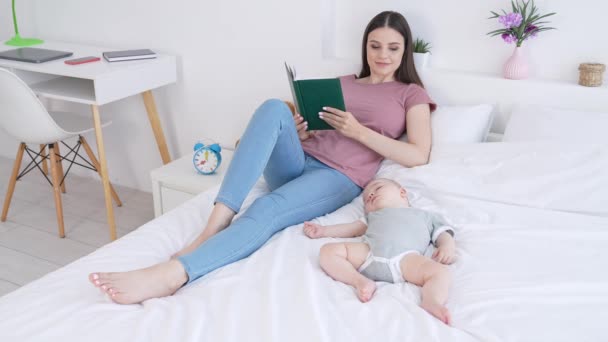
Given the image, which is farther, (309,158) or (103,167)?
(103,167)

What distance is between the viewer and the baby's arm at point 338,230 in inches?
60.2

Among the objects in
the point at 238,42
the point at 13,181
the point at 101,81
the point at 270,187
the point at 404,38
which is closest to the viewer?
the point at 270,187

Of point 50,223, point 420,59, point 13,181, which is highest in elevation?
point 420,59

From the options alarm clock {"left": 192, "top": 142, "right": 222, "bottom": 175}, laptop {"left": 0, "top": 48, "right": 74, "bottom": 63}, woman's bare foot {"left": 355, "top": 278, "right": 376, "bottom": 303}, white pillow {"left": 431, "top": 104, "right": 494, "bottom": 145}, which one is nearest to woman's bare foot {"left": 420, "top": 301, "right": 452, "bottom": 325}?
woman's bare foot {"left": 355, "top": 278, "right": 376, "bottom": 303}

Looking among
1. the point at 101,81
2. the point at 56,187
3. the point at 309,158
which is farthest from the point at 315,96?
the point at 56,187

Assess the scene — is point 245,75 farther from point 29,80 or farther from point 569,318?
point 569,318

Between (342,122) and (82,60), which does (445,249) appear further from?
(82,60)

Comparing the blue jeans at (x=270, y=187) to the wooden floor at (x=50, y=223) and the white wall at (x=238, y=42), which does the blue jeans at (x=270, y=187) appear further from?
the wooden floor at (x=50, y=223)

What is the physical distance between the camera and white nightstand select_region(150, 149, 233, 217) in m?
2.21

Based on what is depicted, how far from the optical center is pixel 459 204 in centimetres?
165

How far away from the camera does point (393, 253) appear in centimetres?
136

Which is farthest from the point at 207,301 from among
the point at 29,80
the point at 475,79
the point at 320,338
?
the point at 29,80

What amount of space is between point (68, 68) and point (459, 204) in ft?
5.41

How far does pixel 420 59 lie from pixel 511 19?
1.12 ft
